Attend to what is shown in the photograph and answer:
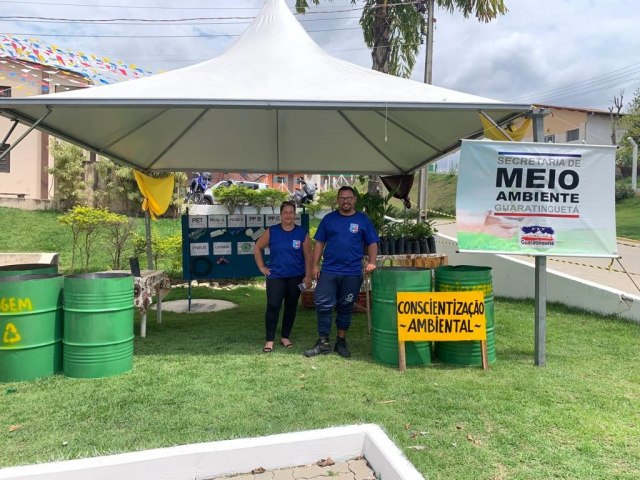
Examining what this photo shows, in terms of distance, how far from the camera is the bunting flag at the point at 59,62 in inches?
310

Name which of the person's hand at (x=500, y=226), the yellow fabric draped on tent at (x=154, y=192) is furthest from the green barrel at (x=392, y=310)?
the yellow fabric draped on tent at (x=154, y=192)

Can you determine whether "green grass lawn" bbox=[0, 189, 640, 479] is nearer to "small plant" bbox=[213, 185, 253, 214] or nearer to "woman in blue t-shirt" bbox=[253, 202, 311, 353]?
"woman in blue t-shirt" bbox=[253, 202, 311, 353]

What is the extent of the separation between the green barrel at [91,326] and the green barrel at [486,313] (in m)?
3.09

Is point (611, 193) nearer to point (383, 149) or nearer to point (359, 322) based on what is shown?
point (359, 322)

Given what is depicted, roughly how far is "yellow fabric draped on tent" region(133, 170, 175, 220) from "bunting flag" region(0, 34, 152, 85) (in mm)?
1623

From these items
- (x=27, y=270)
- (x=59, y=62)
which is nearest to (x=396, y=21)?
(x=59, y=62)

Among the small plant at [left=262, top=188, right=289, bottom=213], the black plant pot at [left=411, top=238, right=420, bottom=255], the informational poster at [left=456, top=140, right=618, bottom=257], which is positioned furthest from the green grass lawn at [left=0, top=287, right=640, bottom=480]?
the small plant at [left=262, top=188, right=289, bottom=213]

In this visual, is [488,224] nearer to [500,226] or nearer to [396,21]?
[500,226]

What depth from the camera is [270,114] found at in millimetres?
7008

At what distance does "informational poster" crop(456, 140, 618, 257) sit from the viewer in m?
4.57

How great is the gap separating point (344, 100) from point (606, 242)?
9.21 feet

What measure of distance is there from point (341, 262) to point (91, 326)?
2.40 meters

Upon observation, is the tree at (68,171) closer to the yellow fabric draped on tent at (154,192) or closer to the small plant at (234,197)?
the small plant at (234,197)

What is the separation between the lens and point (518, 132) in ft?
15.9
